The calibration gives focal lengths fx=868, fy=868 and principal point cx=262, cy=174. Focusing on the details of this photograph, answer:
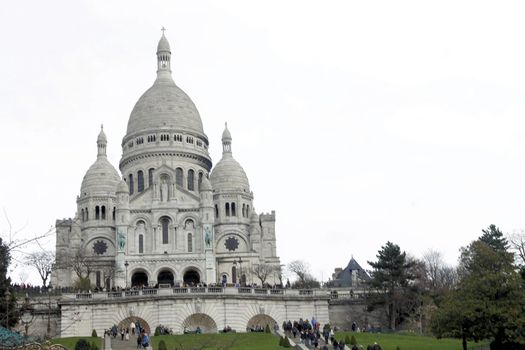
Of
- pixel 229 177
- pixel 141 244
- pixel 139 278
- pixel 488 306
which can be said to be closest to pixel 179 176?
pixel 229 177

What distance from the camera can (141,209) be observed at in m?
97.2

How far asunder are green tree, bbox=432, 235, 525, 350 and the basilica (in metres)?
43.3

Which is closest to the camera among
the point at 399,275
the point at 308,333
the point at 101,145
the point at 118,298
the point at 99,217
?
the point at 308,333

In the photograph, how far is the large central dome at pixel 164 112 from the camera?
359ft

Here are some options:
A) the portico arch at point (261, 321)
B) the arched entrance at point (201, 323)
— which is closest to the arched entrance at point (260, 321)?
the portico arch at point (261, 321)

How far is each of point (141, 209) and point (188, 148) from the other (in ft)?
46.5

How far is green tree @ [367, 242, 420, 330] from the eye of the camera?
222ft

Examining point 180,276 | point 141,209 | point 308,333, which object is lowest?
point 308,333

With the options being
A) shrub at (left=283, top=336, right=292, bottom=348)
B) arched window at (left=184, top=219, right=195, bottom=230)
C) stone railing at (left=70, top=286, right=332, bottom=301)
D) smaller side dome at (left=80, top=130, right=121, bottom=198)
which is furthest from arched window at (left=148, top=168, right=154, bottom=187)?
shrub at (left=283, top=336, right=292, bottom=348)

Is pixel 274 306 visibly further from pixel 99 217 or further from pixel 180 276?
pixel 99 217

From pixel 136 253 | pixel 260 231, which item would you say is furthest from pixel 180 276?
pixel 260 231

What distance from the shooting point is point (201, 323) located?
63.3m

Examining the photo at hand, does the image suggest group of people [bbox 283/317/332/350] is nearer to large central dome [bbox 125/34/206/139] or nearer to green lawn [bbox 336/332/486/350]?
green lawn [bbox 336/332/486/350]

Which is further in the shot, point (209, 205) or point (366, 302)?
point (209, 205)
